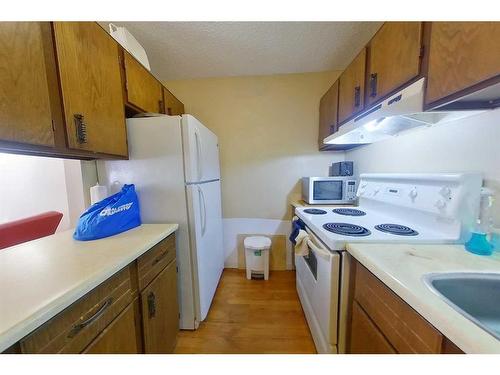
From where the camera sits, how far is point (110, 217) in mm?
1096

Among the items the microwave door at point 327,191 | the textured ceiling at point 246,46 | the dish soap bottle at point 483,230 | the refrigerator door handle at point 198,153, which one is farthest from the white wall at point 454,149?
the refrigerator door handle at point 198,153

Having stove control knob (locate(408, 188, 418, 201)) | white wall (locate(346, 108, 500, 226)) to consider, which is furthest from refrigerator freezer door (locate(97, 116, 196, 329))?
white wall (locate(346, 108, 500, 226))

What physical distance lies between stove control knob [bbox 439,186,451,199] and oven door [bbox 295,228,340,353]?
24.0 inches

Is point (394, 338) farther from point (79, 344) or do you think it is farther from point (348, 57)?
point (348, 57)

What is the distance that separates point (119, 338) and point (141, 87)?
1.62 meters

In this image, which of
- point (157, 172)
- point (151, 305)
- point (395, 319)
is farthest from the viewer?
point (157, 172)

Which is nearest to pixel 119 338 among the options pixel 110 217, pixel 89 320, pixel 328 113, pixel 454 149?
pixel 89 320

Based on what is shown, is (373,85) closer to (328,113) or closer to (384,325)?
(328,113)

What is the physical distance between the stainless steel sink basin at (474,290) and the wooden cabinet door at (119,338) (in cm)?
119

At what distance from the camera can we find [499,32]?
557 millimetres

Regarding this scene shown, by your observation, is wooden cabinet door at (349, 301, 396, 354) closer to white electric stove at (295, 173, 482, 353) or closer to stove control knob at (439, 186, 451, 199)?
white electric stove at (295, 173, 482, 353)

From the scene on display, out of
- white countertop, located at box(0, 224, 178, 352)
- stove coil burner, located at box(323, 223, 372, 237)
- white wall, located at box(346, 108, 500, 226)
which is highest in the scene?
white wall, located at box(346, 108, 500, 226)

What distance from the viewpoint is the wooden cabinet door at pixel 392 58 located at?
861mm

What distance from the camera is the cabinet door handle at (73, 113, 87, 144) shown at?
3.13 ft
